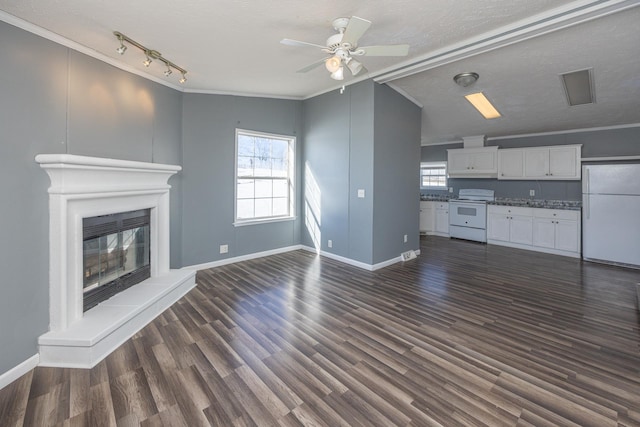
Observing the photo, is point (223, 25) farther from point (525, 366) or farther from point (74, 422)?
point (525, 366)

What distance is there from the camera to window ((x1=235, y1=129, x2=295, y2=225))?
486cm

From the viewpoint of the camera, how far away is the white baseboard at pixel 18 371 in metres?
1.92

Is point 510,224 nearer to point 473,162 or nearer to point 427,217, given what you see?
point 473,162

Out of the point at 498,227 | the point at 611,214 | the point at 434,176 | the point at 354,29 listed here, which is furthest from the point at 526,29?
the point at 434,176

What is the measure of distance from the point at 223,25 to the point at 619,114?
20.5 ft

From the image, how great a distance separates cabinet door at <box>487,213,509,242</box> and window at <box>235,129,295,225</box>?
4361mm

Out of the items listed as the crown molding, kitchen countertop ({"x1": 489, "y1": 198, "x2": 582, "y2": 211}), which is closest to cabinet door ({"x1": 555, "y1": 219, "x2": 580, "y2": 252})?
kitchen countertop ({"x1": 489, "y1": 198, "x2": 582, "y2": 211})

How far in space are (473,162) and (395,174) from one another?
10.2 feet

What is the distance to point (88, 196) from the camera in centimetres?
243

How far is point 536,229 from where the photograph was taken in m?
5.68

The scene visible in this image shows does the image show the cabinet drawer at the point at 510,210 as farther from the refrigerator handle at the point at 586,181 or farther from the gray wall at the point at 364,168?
the gray wall at the point at 364,168

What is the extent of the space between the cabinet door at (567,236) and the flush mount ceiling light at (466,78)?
133 inches

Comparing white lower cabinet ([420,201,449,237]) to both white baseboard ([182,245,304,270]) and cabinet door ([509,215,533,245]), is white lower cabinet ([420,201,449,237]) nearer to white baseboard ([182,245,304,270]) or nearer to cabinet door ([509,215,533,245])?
cabinet door ([509,215,533,245])

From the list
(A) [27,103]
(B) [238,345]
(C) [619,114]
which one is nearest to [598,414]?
(B) [238,345]
